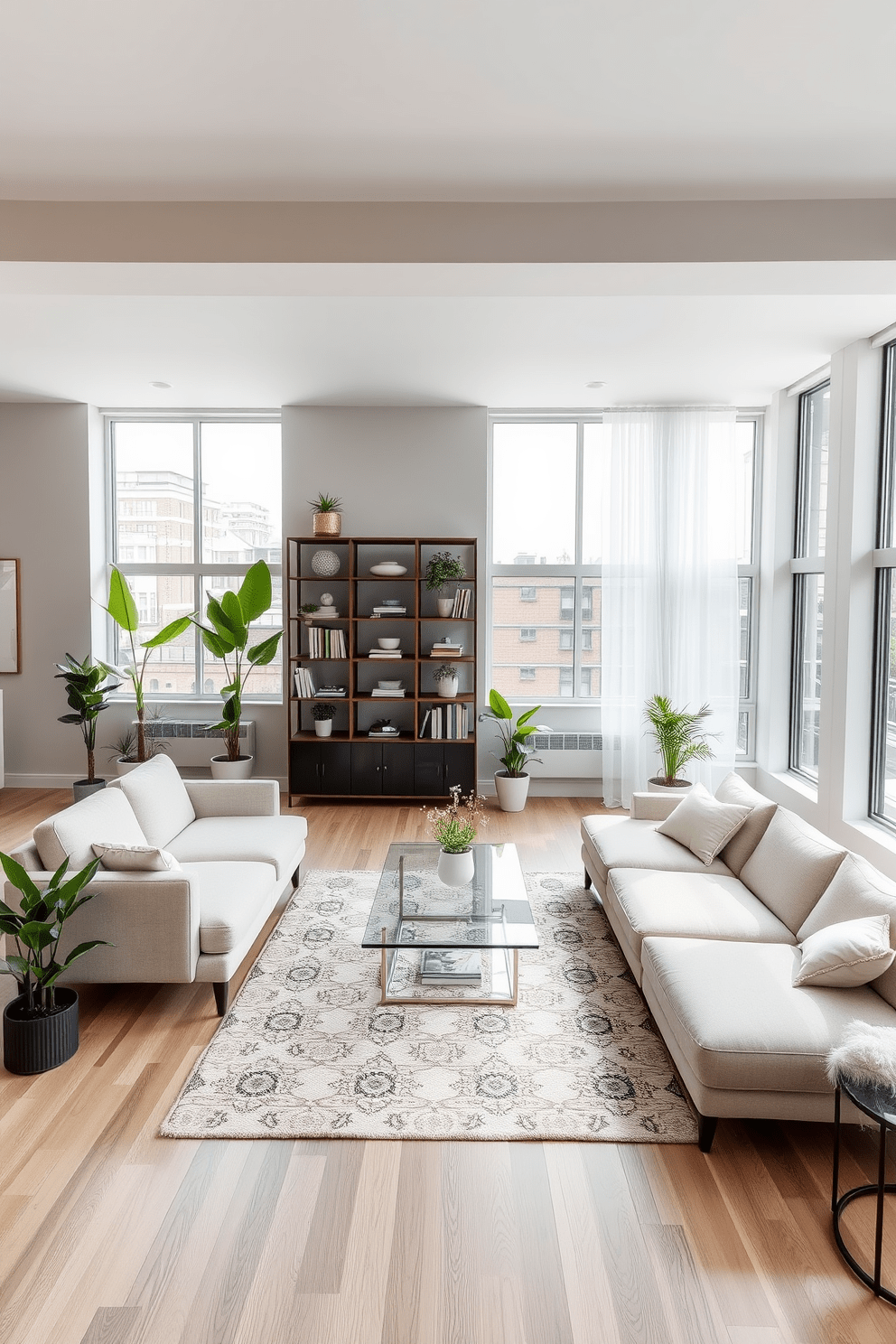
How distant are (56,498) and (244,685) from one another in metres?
2.08

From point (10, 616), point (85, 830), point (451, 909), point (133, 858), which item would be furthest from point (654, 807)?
point (10, 616)

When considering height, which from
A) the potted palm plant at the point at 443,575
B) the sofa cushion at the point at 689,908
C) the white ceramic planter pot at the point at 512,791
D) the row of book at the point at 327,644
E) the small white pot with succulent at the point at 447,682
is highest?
the potted palm plant at the point at 443,575

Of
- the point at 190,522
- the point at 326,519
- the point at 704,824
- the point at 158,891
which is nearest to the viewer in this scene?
the point at 158,891

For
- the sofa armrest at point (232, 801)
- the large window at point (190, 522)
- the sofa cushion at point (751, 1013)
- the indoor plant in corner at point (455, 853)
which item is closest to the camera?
the sofa cushion at point (751, 1013)

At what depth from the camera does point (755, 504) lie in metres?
6.76

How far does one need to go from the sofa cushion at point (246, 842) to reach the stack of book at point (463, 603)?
7.87 feet

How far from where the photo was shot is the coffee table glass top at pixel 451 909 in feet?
10.6

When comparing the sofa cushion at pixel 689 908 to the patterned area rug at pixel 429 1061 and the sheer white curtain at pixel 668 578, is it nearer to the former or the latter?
the patterned area rug at pixel 429 1061

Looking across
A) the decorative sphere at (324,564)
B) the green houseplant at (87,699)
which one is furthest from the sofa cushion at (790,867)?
the green houseplant at (87,699)

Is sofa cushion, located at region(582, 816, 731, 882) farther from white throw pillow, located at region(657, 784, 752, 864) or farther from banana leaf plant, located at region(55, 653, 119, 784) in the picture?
banana leaf plant, located at region(55, 653, 119, 784)

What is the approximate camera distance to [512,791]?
641 cm

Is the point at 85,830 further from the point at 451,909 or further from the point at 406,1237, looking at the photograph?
the point at 406,1237

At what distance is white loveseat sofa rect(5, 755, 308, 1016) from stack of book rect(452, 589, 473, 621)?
2756 mm

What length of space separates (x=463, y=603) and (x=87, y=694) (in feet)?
9.41
